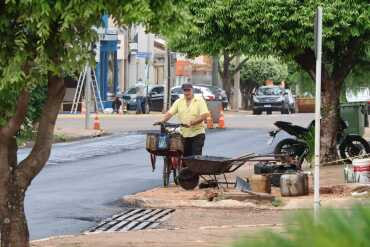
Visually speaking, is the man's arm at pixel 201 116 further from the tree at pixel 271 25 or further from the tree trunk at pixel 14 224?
the tree trunk at pixel 14 224

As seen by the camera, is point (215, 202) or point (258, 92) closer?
point (215, 202)

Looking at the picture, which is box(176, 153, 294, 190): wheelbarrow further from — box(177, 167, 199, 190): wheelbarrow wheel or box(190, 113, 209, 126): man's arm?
box(190, 113, 209, 126): man's arm

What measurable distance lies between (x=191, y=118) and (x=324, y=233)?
40.1ft

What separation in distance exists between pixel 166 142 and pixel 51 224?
3.84m

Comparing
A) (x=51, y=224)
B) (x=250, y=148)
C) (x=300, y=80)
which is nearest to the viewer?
(x=51, y=224)

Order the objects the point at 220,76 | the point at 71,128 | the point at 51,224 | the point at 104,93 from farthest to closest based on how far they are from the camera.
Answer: the point at 220,76 < the point at 104,93 < the point at 71,128 < the point at 51,224

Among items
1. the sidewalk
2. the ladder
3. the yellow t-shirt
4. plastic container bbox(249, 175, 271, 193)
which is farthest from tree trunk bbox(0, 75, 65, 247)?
the ladder

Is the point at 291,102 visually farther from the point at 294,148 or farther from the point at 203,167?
the point at 203,167

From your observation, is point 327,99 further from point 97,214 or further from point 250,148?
point 97,214

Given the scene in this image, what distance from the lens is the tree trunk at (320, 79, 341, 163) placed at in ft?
61.0

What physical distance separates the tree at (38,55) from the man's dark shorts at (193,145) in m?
7.38

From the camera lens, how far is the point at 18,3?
653cm

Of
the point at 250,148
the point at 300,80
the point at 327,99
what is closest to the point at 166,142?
the point at 327,99

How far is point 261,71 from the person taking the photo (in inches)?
2731
